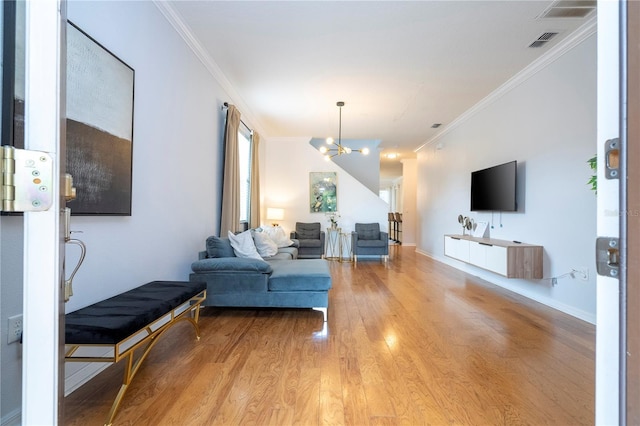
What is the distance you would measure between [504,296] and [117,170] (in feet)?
14.0

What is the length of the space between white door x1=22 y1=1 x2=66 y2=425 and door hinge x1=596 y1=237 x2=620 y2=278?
91 cm

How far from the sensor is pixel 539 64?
3.46 meters

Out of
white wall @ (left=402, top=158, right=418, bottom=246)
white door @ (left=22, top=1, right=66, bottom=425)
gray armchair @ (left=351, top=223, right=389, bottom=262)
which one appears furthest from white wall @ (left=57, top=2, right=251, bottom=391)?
white wall @ (left=402, top=158, right=418, bottom=246)

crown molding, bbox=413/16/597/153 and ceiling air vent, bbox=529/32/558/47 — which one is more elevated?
ceiling air vent, bbox=529/32/558/47

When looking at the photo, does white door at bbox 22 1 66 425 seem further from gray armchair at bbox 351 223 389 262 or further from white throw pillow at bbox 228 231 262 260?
gray armchair at bbox 351 223 389 262

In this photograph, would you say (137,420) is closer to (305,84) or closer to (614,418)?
(614,418)

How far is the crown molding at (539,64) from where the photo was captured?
286 cm

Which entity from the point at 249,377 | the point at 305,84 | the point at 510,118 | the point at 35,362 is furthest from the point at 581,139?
the point at 35,362

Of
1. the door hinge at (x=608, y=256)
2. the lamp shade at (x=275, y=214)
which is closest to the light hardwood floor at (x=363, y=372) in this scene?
the door hinge at (x=608, y=256)

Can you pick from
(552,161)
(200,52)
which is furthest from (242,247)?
(552,161)

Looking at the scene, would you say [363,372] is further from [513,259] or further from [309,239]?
[309,239]

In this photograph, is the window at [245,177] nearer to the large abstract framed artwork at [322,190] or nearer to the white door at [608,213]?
the large abstract framed artwork at [322,190]

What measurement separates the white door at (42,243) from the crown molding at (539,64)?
3977 mm

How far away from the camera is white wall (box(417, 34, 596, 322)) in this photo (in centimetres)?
290
